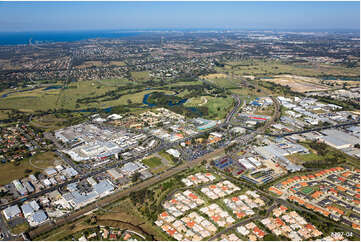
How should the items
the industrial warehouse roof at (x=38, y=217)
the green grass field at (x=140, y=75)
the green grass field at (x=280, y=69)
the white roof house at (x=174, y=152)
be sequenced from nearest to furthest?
the industrial warehouse roof at (x=38, y=217) → the white roof house at (x=174, y=152) → the green grass field at (x=140, y=75) → the green grass field at (x=280, y=69)

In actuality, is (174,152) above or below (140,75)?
below

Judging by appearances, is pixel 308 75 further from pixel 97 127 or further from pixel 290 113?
pixel 97 127

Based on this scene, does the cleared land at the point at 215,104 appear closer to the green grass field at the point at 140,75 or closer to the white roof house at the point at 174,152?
the white roof house at the point at 174,152

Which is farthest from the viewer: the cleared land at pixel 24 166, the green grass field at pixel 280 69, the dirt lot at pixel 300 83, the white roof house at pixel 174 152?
the green grass field at pixel 280 69

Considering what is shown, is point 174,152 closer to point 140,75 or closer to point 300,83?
point 300,83

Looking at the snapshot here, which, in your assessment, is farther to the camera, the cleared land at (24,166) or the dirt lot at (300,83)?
the dirt lot at (300,83)

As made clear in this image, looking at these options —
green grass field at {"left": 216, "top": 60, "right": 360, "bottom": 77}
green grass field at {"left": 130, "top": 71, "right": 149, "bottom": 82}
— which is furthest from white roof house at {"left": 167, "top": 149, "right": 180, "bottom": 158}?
green grass field at {"left": 216, "top": 60, "right": 360, "bottom": 77}

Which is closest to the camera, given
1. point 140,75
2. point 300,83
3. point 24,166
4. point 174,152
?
point 24,166

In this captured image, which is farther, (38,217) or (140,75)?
(140,75)

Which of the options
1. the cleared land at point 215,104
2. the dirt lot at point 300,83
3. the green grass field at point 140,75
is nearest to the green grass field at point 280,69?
the dirt lot at point 300,83

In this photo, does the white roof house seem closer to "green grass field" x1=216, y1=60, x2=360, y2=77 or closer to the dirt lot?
the dirt lot

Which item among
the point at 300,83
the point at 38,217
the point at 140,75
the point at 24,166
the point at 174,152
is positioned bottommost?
the point at 38,217

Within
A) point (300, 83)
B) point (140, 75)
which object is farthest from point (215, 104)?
point (140, 75)
